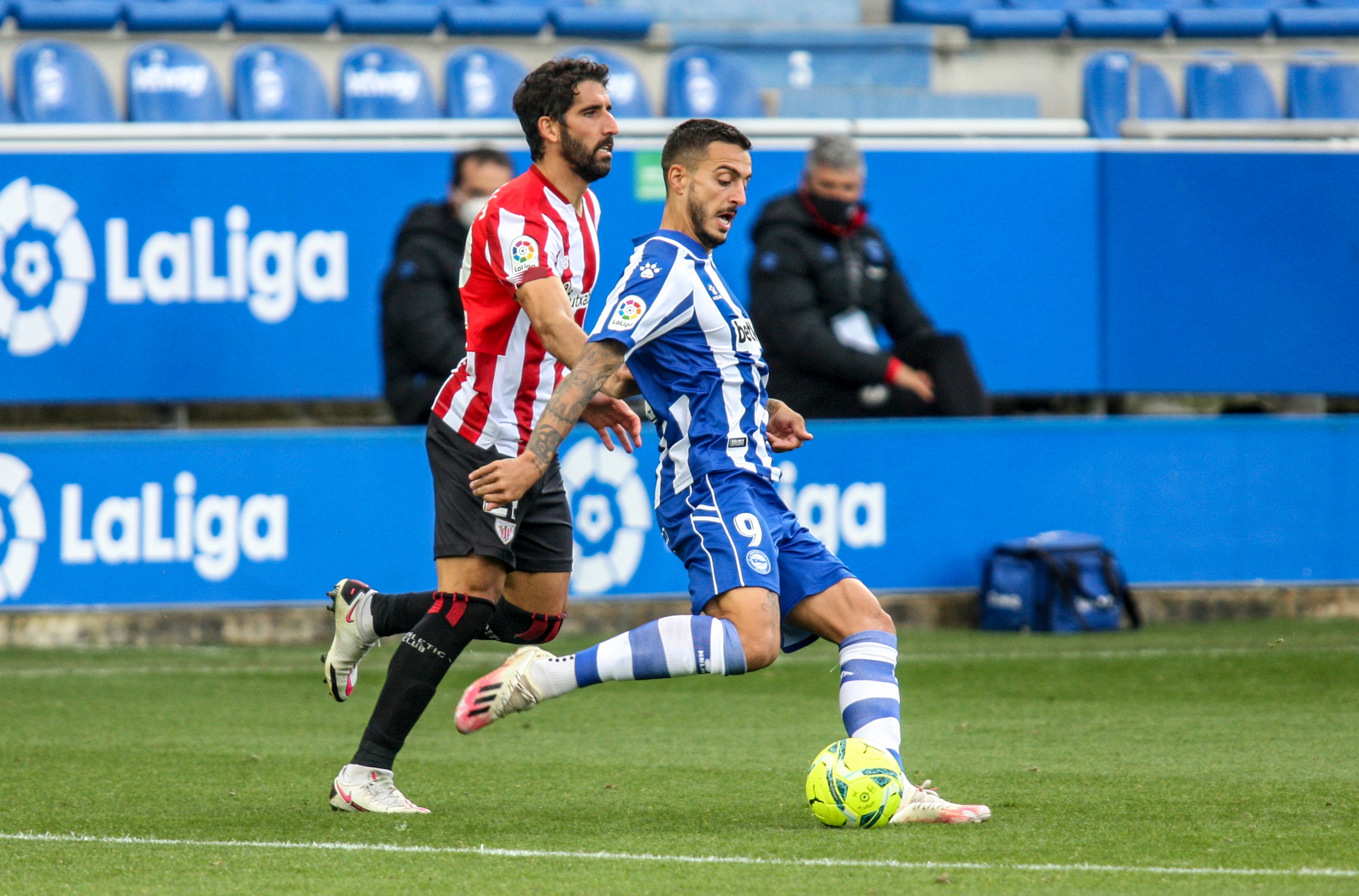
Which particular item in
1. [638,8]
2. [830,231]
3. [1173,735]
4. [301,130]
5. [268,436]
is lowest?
[1173,735]

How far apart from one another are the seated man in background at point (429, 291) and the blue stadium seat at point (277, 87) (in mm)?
3594

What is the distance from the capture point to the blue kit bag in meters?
10.3

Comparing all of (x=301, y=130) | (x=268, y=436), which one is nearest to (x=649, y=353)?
(x=268, y=436)

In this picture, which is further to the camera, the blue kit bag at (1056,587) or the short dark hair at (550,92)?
the blue kit bag at (1056,587)

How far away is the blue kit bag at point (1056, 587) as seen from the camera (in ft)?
33.8

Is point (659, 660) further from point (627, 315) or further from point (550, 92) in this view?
point (550, 92)

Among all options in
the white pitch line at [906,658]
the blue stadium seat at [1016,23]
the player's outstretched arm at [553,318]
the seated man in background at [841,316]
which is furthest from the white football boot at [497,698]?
the blue stadium seat at [1016,23]

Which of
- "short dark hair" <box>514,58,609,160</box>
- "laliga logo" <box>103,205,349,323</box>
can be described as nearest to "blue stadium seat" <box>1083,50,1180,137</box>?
"laliga logo" <box>103,205,349,323</box>

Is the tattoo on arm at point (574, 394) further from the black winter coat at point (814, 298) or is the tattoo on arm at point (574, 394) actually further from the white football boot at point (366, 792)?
the black winter coat at point (814, 298)

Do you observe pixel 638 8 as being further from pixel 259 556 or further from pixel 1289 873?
pixel 1289 873

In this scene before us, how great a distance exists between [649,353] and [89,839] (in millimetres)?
2050

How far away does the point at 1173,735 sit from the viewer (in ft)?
22.9

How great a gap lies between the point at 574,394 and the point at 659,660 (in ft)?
2.51

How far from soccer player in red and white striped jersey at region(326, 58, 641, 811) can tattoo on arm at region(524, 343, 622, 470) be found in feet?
0.74
